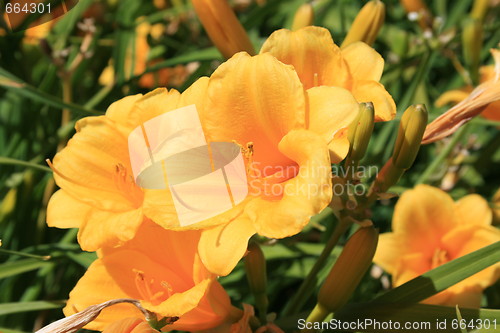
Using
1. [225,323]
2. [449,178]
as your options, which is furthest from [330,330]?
[449,178]

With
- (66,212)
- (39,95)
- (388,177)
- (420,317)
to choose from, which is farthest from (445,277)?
(39,95)

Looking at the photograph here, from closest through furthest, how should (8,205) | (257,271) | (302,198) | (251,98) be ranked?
(302,198), (251,98), (257,271), (8,205)

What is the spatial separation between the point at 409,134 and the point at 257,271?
1.04ft

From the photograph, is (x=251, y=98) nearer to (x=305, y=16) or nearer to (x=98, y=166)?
(x=98, y=166)

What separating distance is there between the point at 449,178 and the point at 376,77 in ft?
2.14

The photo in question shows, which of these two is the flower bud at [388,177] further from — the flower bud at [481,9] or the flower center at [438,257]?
the flower bud at [481,9]

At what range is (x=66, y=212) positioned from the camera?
843 mm

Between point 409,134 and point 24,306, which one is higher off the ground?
point 409,134

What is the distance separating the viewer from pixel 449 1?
215cm

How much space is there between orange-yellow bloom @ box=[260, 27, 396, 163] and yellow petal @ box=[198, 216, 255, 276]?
0.21 m

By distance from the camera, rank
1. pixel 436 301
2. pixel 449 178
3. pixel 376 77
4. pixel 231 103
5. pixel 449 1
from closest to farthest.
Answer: pixel 231 103
pixel 376 77
pixel 436 301
pixel 449 178
pixel 449 1

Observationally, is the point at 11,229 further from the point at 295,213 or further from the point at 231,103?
the point at 295,213

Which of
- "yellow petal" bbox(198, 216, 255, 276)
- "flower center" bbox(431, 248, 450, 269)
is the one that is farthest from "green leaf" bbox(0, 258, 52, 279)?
"flower center" bbox(431, 248, 450, 269)

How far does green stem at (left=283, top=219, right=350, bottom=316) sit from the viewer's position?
2.90 feet
